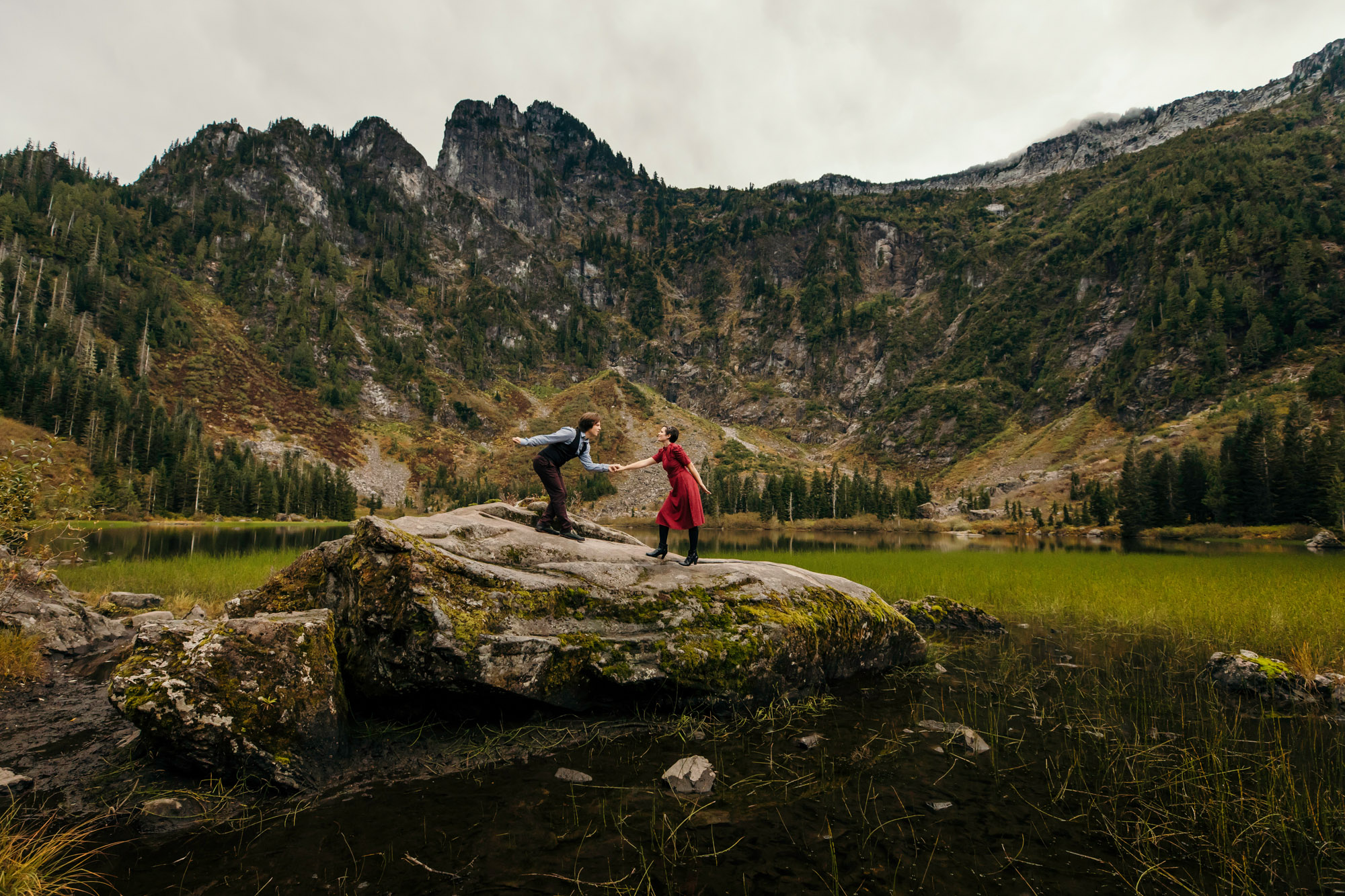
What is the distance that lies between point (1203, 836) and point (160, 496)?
126176 mm

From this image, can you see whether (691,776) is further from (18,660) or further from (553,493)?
(18,660)

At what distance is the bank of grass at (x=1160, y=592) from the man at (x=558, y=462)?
15707 millimetres

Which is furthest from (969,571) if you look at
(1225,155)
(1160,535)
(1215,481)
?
(1225,155)

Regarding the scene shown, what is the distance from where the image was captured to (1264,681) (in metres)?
10.6

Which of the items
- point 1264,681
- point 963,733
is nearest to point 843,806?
point 963,733

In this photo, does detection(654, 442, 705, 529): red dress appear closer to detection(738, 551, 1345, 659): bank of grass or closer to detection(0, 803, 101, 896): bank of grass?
detection(0, 803, 101, 896): bank of grass

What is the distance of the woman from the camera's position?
11406 mm

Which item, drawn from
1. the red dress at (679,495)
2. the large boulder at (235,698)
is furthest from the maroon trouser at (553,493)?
the large boulder at (235,698)

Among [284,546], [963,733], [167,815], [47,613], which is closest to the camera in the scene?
[167,815]

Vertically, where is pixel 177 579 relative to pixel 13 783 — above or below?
below

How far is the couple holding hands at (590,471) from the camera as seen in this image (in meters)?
11.4

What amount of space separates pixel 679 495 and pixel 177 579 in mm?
25070

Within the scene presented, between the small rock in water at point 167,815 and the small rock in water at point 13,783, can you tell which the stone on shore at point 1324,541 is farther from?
the small rock in water at point 13,783

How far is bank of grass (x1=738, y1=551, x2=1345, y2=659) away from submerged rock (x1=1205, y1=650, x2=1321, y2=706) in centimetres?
169
